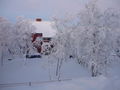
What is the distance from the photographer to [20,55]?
7387 millimetres

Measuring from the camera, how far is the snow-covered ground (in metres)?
3.90

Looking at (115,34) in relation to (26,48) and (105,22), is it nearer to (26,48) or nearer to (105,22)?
(105,22)

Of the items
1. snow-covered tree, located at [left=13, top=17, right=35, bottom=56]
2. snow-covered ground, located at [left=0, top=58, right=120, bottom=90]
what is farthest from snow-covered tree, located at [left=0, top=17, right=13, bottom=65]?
snow-covered ground, located at [left=0, top=58, right=120, bottom=90]

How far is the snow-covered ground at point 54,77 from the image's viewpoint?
153 inches

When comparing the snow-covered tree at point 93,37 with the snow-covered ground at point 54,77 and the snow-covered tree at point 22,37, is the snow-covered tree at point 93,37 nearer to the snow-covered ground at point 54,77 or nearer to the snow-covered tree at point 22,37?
the snow-covered ground at point 54,77

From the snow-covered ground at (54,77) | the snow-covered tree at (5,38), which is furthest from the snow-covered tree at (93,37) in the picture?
the snow-covered tree at (5,38)

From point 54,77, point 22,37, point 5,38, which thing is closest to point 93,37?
point 54,77

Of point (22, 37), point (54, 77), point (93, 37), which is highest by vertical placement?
point (22, 37)

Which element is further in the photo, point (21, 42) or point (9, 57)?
point (21, 42)

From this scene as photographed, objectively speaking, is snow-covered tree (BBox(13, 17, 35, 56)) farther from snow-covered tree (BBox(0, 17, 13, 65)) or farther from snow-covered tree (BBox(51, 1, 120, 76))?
snow-covered tree (BBox(51, 1, 120, 76))

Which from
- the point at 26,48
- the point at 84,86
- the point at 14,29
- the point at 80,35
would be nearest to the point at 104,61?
the point at 80,35

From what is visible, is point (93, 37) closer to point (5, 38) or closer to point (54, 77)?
point (54, 77)

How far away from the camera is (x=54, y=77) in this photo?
214 inches

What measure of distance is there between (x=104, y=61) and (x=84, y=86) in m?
1.53
